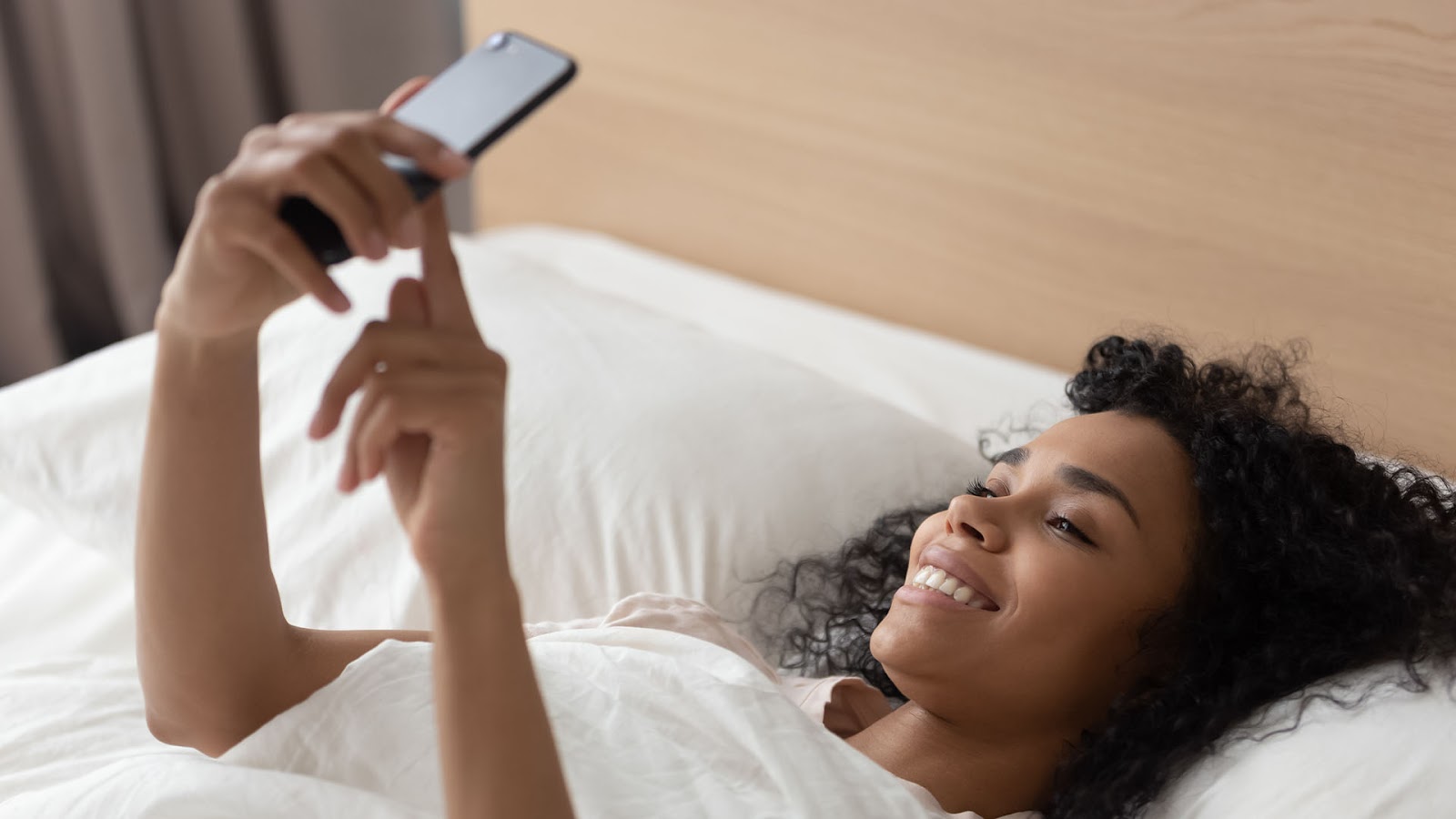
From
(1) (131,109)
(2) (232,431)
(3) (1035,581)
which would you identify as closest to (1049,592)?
(3) (1035,581)

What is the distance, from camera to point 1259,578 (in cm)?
100

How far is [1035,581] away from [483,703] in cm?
44

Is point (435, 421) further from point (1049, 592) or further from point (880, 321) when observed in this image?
point (880, 321)

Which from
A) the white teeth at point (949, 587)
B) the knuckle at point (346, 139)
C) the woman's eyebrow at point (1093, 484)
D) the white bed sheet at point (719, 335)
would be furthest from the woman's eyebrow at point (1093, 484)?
the knuckle at point (346, 139)

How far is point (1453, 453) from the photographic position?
1.25 meters

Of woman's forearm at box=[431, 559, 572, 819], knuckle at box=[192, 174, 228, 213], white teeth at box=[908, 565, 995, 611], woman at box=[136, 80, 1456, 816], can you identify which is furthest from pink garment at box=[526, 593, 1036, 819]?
knuckle at box=[192, 174, 228, 213]

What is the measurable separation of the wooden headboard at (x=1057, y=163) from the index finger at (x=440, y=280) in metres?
0.88

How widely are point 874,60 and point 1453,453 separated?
73cm

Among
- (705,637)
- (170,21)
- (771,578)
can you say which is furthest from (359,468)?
(170,21)

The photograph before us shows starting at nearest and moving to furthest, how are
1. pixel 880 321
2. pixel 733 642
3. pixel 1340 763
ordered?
pixel 1340 763, pixel 733 642, pixel 880 321

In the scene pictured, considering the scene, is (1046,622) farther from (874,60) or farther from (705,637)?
(874,60)

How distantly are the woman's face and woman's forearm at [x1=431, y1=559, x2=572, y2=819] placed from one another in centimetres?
37

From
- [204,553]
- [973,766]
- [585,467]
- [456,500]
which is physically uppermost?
[456,500]

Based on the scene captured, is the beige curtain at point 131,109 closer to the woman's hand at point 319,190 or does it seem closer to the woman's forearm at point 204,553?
the woman's forearm at point 204,553
